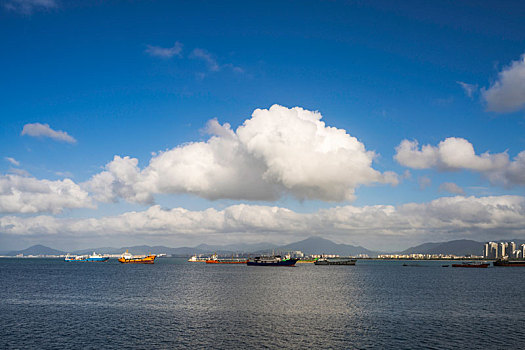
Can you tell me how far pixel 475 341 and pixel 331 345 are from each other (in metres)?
20.9

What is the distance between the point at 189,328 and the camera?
68188 mm

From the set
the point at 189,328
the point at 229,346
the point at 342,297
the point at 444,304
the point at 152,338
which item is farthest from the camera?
the point at 342,297

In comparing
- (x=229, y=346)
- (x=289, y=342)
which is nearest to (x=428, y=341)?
(x=289, y=342)

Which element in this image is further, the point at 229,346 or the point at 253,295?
the point at 253,295

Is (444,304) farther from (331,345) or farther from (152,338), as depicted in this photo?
(152,338)

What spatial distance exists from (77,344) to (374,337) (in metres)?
42.7

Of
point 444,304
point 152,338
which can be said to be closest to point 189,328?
point 152,338

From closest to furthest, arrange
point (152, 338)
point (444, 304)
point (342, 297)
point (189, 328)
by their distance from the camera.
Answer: point (152, 338), point (189, 328), point (444, 304), point (342, 297)

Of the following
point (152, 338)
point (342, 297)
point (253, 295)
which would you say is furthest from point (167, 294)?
point (152, 338)

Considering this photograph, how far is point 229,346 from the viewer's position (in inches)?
2223

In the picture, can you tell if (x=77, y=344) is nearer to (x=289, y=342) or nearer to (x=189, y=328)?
(x=189, y=328)

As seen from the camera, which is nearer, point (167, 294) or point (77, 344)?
point (77, 344)

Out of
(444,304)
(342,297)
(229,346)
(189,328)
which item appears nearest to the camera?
(229,346)

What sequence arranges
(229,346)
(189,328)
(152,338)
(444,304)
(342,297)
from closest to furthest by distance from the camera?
(229,346)
(152,338)
(189,328)
(444,304)
(342,297)
